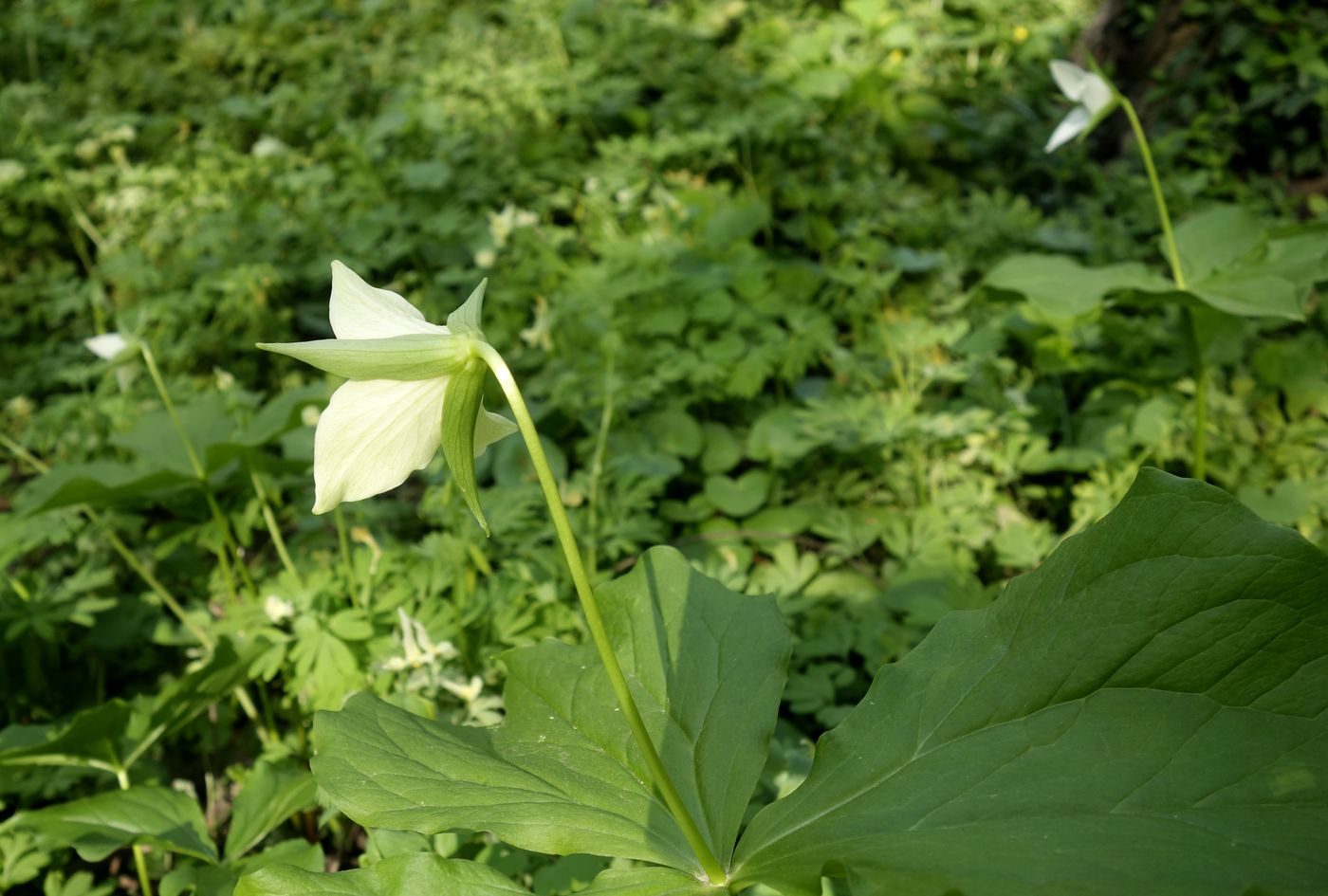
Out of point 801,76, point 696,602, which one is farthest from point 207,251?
point 696,602

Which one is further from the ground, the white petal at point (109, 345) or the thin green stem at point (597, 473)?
the white petal at point (109, 345)

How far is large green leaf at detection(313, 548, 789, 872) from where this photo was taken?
40.5 inches

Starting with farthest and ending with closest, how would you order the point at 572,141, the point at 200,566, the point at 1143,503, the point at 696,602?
the point at 572,141
the point at 200,566
the point at 696,602
the point at 1143,503

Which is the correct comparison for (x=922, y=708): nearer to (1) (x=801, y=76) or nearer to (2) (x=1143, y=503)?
(2) (x=1143, y=503)

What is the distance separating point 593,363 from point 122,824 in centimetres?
161

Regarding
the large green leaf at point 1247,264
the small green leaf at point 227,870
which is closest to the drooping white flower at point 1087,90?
the large green leaf at point 1247,264

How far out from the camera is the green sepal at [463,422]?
0.89 m

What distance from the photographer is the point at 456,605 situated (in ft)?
6.04

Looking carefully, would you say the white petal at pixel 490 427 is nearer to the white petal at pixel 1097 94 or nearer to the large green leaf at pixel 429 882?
the large green leaf at pixel 429 882

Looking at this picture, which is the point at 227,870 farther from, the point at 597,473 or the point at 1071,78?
the point at 1071,78

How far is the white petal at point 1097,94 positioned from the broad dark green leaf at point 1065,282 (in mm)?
365

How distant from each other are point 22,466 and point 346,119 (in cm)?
280

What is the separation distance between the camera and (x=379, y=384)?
2.91 feet

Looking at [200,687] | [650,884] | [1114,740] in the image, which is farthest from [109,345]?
[1114,740]
